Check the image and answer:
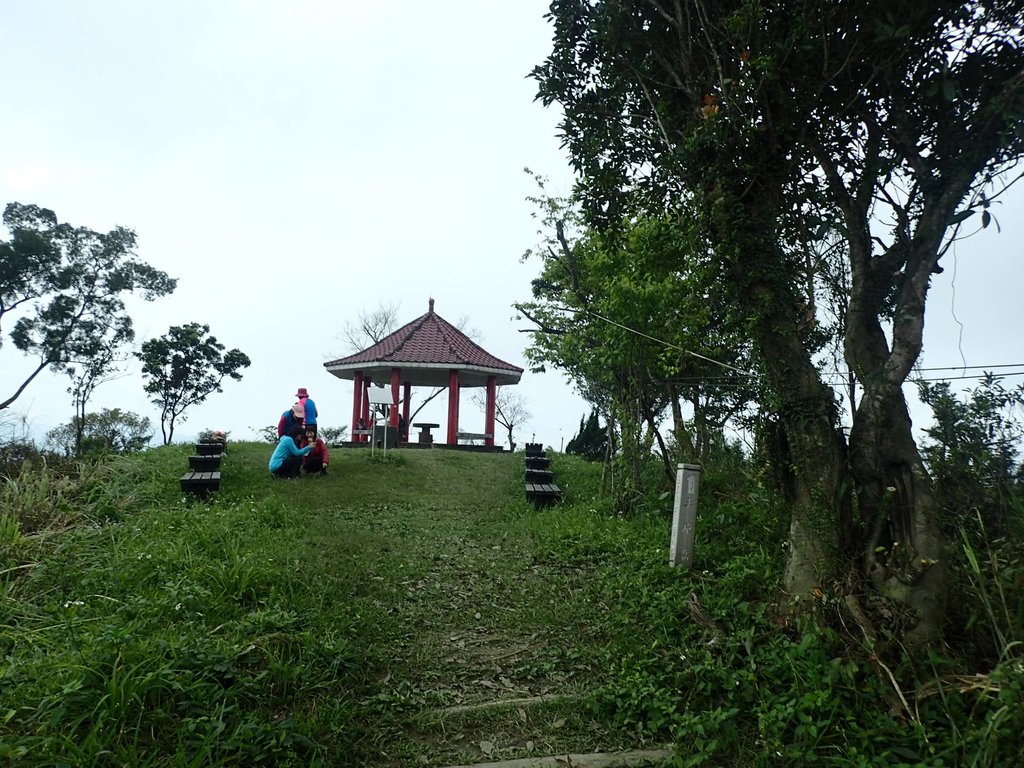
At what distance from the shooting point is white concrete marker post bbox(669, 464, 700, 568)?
511 centimetres

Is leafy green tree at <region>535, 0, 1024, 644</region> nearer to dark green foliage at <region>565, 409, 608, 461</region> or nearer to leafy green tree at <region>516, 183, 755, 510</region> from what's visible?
leafy green tree at <region>516, 183, 755, 510</region>

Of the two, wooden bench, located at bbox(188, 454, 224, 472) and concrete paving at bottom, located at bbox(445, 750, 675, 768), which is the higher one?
wooden bench, located at bbox(188, 454, 224, 472)

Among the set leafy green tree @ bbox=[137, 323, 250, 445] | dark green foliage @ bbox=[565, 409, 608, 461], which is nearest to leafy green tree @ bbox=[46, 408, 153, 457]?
leafy green tree @ bbox=[137, 323, 250, 445]

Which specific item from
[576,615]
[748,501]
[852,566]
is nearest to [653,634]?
[576,615]

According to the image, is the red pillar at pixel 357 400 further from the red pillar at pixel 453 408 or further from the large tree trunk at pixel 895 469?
the large tree trunk at pixel 895 469

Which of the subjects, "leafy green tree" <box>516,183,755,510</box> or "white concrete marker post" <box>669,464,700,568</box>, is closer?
"white concrete marker post" <box>669,464,700,568</box>

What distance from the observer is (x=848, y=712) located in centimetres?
306

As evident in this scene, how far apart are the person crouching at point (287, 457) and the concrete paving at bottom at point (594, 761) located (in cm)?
737

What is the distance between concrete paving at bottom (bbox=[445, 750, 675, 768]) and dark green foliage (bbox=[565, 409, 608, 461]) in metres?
13.0

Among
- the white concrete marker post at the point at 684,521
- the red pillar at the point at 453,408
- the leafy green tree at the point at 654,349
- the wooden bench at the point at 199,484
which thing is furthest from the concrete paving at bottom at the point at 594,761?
the red pillar at the point at 453,408

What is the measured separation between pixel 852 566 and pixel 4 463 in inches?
358

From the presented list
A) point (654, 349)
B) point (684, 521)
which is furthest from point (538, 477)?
point (684, 521)

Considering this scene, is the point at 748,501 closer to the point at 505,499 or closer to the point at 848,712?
the point at 848,712

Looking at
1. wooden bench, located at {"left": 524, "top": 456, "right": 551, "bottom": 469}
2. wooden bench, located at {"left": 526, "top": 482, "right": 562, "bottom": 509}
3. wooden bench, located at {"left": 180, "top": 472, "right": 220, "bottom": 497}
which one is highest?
wooden bench, located at {"left": 524, "top": 456, "right": 551, "bottom": 469}
